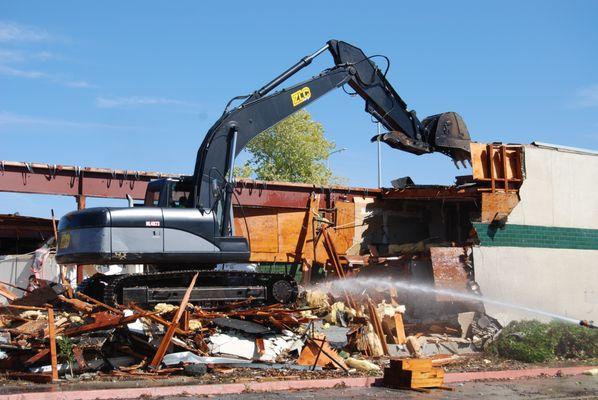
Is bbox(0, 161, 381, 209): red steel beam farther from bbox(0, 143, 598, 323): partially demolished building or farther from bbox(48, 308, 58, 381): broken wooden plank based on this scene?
bbox(48, 308, 58, 381): broken wooden plank

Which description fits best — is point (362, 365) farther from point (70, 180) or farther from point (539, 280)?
point (70, 180)

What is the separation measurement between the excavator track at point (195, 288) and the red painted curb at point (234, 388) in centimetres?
372

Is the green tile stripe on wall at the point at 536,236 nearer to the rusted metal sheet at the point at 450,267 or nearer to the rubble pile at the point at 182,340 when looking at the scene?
the rusted metal sheet at the point at 450,267

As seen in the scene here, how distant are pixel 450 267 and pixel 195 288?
6.40m

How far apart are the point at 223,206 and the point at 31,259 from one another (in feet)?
37.2

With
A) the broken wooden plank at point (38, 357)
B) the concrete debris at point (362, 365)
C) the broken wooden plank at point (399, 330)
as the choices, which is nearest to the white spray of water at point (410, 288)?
the broken wooden plank at point (399, 330)

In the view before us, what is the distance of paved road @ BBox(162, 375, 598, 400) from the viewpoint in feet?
31.1

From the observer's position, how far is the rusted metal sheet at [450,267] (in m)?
16.7

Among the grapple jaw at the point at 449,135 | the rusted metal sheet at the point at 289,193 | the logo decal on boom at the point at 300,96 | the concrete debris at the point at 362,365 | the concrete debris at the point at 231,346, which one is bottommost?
the concrete debris at the point at 362,365

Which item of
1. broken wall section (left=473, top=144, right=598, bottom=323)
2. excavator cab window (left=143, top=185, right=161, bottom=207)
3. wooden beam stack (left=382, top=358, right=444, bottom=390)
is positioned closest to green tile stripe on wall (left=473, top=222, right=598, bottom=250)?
broken wall section (left=473, top=144, right=598, bottom=323)

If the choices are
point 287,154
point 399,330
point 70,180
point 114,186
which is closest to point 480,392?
point 399,330

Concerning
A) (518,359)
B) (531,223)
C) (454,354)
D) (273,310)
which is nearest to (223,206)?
(273,310)

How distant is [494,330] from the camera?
1568 centimetres

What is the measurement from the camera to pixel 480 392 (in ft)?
33.6
